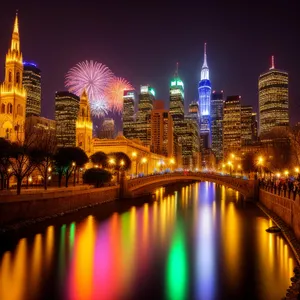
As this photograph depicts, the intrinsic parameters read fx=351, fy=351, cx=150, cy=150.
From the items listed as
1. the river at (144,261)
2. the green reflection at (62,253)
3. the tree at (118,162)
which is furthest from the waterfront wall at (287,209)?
the tree at (118,162)

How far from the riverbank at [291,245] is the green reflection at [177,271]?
19.7 ft

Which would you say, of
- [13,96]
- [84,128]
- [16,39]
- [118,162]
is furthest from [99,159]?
[16,39]

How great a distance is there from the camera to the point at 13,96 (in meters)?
82.9

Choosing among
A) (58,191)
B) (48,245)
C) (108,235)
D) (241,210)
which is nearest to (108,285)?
(48,245)

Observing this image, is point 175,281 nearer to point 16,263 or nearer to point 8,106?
point 16,263

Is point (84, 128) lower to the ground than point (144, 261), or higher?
higher

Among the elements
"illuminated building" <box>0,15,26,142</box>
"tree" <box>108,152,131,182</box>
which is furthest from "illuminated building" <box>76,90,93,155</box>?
"illuminated building" <box>0,15,26,142</box>

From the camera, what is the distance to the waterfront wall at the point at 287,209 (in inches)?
1128

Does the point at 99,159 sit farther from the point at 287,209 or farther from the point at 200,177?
the point at 287,209

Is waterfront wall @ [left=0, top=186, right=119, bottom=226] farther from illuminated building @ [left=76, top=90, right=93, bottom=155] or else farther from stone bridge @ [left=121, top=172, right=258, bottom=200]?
illuminated building @ [left=76, top=90, right=93, bottom=155]

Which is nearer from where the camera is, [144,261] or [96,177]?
[144,261]

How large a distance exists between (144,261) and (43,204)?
1936cm

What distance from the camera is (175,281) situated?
23.2 meters

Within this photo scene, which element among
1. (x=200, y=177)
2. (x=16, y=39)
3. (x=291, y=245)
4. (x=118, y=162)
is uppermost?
(x=16, y=39)
